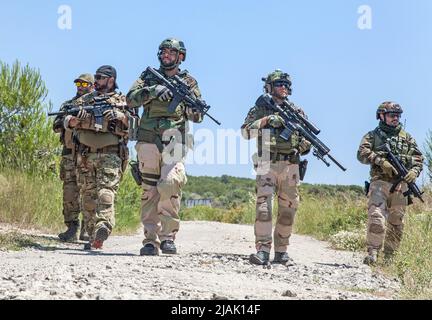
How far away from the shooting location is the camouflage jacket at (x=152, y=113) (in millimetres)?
7859

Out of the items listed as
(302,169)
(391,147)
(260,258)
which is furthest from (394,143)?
(260,258)

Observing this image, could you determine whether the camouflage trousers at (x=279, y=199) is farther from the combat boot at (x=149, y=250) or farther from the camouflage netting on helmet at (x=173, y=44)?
the camouflage netting on helmet at (x=173, y=44)

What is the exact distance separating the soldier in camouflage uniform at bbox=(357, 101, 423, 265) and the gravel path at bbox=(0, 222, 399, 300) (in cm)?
47

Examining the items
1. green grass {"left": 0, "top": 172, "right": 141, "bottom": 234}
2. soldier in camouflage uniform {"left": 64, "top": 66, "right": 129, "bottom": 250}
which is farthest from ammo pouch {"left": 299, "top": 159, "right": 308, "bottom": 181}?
green grass {"left": 0, "top": 172, "right": 141, "bottom": 234}

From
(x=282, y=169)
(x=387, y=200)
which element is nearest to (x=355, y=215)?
(x=387, y=200)

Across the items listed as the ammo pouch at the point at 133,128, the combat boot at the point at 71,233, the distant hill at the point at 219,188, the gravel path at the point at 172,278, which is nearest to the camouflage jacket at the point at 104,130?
the ammo pouch at the point at 133,128

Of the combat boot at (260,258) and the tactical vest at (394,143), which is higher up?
the tactical vest at (394,143)

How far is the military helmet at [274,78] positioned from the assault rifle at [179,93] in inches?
27.9

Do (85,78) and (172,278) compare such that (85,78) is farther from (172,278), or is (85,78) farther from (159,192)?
(172,278)

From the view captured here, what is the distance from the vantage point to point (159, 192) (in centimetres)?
776

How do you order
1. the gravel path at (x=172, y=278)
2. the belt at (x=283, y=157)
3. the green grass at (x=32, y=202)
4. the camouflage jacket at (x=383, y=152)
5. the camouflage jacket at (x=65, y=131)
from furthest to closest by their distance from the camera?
1. the green grass at (x=32, y=202)
2. the camouflage jacket at (x=65, y=131)
3. the camouflage jacket at (x=383, y=152)
4. the belt at (x=283, y=157)
5. the gravel path at (x=172, y=278)

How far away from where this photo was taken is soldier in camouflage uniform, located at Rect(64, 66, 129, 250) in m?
8.27

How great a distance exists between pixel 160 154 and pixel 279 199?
1.39 meters
